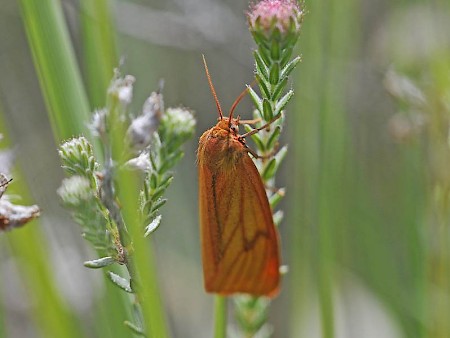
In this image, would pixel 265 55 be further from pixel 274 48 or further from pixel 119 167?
pixel 119 167

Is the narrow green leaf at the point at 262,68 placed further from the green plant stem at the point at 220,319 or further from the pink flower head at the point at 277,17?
the green plant stem at the point at 220,319

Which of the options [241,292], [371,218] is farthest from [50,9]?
[371,218]

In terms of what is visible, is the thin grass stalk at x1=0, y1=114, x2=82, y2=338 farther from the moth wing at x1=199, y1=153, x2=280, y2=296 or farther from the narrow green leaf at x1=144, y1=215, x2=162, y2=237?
the narrow green leaf at x1=144, y1=215, x2=162, y2=237

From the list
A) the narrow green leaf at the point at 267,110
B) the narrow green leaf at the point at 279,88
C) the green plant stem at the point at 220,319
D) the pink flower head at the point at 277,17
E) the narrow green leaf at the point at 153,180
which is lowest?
the green plant stem at the point at 220,319

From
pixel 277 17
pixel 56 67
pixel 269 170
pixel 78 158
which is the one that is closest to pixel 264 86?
pixel 277 17

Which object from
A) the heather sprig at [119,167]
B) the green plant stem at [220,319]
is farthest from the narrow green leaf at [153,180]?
the green plant stem at [220,319]

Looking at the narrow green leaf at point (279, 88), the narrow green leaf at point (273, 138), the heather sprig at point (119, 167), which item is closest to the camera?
the heather sprig at point (119, 167)
